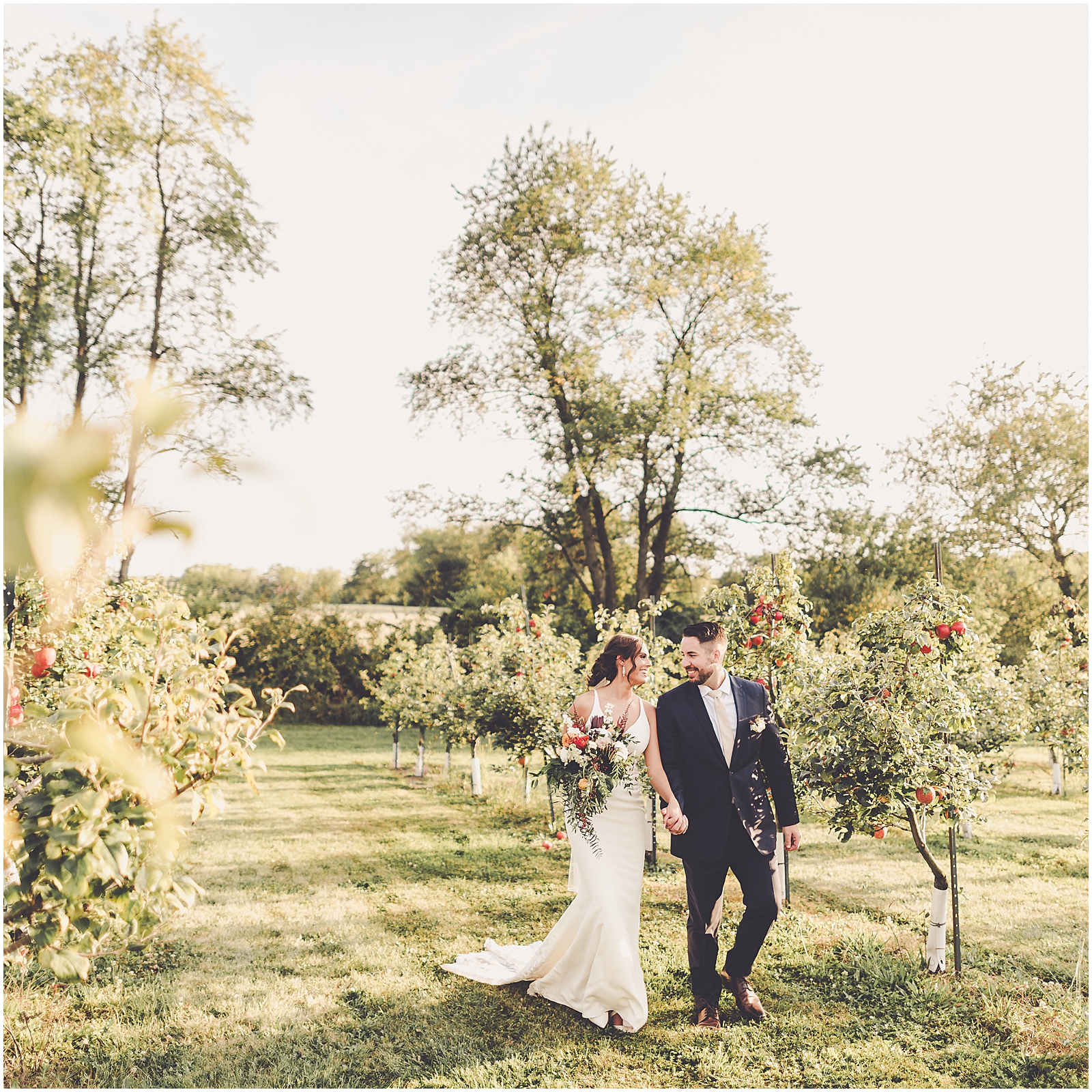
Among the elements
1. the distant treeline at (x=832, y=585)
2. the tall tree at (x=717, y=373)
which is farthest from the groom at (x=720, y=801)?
the tall tree at (x=717, y=373)

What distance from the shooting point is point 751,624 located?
5859 millimetres

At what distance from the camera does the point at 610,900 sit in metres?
3.92

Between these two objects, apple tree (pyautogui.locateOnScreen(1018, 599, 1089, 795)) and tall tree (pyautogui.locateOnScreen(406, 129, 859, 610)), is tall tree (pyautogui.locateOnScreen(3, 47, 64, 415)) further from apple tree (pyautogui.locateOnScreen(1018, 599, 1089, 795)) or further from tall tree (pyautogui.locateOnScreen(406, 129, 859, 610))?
apple tree (pyautogui.locateOnScreen(1018, 599, 1089, 795))

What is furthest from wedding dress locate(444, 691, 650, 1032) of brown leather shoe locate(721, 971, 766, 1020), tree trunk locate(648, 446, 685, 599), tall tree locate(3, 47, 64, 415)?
tree trunk locate(648, 446, 685, 599)

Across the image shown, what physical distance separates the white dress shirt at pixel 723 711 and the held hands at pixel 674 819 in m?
0.39

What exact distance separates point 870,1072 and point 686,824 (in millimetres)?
1312

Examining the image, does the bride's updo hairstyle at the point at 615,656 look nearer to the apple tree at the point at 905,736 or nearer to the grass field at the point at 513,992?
the apple tree at the point at 905,736

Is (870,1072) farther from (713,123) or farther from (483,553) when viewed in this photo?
(483,553)

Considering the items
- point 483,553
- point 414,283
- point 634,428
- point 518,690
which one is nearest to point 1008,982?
point 518,690

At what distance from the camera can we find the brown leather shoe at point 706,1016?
3.86 meters

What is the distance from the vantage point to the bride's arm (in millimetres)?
3891

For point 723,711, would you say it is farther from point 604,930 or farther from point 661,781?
point 604,930

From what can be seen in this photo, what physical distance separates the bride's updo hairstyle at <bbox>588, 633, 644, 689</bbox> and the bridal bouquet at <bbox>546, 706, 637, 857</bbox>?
0.74 feet

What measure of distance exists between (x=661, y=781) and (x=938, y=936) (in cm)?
200
